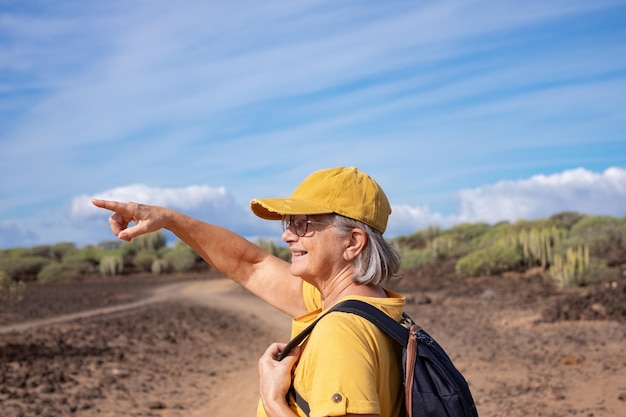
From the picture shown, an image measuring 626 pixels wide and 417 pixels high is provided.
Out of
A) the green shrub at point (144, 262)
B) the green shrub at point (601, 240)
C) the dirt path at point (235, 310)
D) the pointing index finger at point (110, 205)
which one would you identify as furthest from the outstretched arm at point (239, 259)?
the green shrub at point (144, 262)

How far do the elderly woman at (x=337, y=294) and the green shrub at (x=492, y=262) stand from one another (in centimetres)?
2355

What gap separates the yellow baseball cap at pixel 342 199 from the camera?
2232 mm

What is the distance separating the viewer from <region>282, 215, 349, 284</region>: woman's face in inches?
90.2

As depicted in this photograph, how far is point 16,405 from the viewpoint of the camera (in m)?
7.95

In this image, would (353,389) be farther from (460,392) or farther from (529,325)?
(529,325)

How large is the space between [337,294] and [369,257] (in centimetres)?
17

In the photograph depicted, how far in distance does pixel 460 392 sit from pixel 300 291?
45.1 inches

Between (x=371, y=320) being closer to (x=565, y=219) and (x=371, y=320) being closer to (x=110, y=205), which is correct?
(x=110, y=205)

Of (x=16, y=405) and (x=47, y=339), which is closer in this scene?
(x=16, y=405)

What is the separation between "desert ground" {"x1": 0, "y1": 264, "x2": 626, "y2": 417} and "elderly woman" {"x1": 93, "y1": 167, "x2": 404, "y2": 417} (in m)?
5.49

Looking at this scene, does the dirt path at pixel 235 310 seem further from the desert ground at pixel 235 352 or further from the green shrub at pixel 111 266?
the green shrub at pixel 111 266

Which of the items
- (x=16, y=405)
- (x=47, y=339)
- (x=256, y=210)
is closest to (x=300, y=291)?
(x=256, y=210)

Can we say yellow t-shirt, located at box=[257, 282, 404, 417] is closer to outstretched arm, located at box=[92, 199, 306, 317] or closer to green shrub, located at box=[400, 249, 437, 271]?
outstretched arm, located at box=[92, 199, 306, 317]

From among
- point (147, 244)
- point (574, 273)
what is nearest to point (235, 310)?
point (574, 273)
